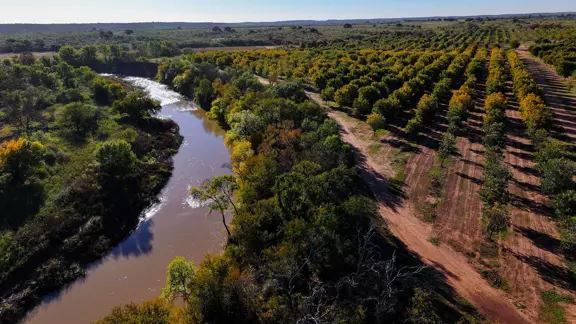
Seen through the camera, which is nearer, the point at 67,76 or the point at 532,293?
the point at 532,293

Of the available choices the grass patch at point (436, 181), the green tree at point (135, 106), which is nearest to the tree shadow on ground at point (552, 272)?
the grass patch at point (436, 181)

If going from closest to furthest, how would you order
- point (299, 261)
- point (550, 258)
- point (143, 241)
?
point (299, 261)
point (550, 258)
point (143, 241)

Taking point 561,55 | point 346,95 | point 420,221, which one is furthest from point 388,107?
point 561,55

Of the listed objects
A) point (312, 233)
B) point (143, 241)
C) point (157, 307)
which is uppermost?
point (312, 233)

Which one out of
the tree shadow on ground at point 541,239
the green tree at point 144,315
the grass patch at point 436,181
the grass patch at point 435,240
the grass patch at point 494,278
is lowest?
the grass patch at point 494,278

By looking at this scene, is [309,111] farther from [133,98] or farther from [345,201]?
[133,98]

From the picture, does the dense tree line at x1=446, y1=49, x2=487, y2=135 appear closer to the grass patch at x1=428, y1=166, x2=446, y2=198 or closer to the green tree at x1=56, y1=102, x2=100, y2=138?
the grass patch at x1=428, y1=166, x2=446, y2=198

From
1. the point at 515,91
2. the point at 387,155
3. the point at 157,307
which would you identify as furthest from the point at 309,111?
the point at 515,91

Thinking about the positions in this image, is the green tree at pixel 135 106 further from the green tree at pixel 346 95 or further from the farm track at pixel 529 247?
the farm track at pixel 529 247
